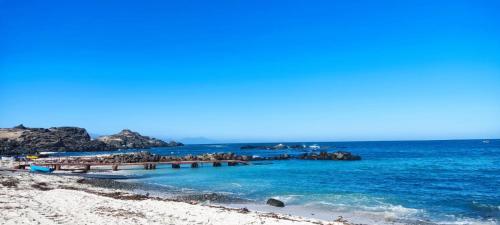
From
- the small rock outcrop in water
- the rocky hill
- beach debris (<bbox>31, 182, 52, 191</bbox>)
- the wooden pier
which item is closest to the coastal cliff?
the rocky hill

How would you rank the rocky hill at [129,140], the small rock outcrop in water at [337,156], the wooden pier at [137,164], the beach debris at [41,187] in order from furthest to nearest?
1. the rocky hill at [129,140]
2. the small rock outcrop in water at [337,156]
3. the wooden pier at [137,164]
4. the beach debris at [41,187]

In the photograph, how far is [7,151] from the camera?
100500 millimetres

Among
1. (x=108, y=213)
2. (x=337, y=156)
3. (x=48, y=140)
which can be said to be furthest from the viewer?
(x=48, y=140)

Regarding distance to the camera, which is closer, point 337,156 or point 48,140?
point 337,156

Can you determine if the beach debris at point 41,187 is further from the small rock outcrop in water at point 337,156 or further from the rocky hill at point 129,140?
the rocky hill at point 129,140

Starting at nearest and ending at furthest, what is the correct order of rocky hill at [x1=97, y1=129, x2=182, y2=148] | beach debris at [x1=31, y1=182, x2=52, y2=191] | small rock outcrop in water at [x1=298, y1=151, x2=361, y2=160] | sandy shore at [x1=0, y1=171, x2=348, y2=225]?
1. sandy shore at [x1=0, y1=171, x2=348, y2=225]
2. beach debris at [x1=31, y1=182, x2=52, y2=191]
3. small rock outcrop in water at [x1=298, y1=151, x2=361, y2=160]
4. rocky hill at [x1=97, y1=129, x2=182, y2=148]

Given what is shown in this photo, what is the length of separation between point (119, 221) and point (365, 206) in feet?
42.1

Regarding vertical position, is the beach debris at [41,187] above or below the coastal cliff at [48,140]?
below

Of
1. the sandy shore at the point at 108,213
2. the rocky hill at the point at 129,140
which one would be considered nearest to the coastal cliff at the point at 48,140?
the rocky hill at the point at 129,140

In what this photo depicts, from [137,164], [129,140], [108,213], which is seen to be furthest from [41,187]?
[129,140]

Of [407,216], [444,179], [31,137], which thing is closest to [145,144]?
[31,137]

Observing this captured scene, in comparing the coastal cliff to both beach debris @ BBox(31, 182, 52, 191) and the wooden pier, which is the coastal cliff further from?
beach debris @ BBox(31, 182, 52, 191)

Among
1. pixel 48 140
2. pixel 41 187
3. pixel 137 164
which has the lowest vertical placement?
pixel 137 164

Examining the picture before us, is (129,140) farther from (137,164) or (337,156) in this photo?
(137,164)
